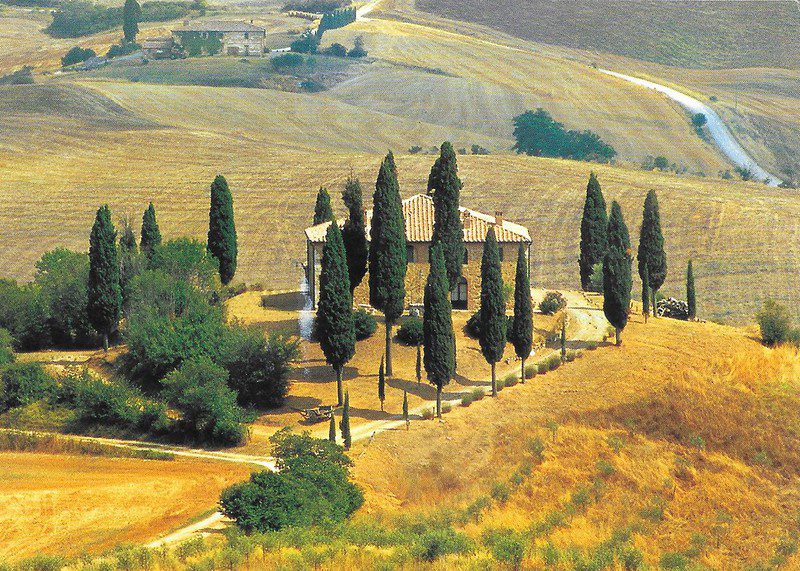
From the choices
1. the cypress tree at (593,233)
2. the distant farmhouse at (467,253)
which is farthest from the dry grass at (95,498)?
the cypress tree at (593,233)

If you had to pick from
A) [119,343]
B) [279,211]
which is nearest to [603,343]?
[119,343]

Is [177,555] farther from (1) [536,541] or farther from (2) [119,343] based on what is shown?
(2) [119,343]

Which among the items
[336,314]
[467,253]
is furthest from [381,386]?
[467,253]

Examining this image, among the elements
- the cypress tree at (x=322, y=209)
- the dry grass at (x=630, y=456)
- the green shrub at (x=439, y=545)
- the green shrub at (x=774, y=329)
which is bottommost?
the dry grass at (x=630, y=456)

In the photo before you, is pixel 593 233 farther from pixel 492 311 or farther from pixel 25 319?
pixel 25 319

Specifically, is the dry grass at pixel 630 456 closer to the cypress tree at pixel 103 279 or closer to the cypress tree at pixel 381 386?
the cypress tree at pixel 381 386
